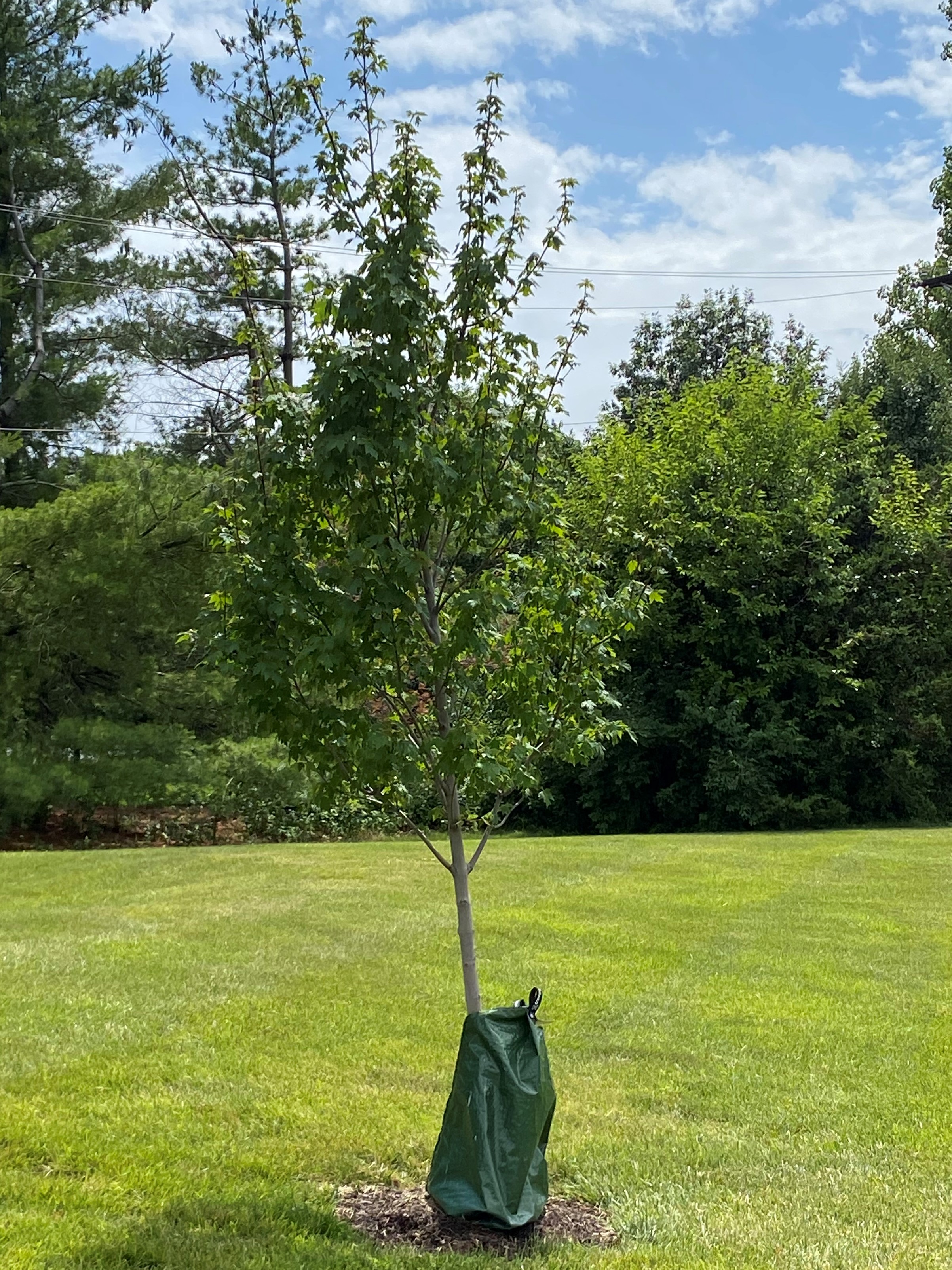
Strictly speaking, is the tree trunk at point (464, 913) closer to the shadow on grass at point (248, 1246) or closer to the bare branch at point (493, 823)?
the bare branch at point (493, 823)

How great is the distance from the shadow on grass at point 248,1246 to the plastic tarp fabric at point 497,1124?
15 cm

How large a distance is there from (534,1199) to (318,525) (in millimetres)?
2295

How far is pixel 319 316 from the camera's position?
12.4 feet

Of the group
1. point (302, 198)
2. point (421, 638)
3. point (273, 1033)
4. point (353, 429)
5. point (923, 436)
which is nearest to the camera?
point (353, 429)

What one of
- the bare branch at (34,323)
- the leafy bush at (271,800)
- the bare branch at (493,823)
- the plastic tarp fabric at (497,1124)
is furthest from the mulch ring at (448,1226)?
the bare branch at (34,323)

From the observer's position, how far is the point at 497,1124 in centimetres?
351

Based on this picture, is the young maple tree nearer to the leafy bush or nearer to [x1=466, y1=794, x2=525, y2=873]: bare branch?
[x1=466, y1=794, x2=525, y2=873]: bare branch

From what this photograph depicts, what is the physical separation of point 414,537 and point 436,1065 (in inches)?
104

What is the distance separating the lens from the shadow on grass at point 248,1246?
10.7 ft

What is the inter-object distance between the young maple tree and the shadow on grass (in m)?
0.82

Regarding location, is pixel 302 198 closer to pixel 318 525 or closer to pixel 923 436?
pixel 923 436

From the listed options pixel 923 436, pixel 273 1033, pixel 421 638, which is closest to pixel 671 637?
pixel 923 436

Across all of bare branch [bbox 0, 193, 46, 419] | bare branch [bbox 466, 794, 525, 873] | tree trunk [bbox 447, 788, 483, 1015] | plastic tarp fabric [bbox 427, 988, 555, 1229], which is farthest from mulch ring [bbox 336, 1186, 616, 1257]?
bare branch [bbox 0, 193, 46, 419]

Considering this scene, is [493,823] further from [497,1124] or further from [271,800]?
[271,800]
